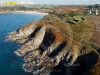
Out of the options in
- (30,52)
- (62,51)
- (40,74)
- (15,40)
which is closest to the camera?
(40,74)

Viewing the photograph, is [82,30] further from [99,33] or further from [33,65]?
[33,65]

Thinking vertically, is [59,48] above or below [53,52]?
above

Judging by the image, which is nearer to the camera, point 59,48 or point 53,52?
point 59,48

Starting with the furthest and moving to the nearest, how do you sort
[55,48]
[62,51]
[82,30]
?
[82,30], [55,48], [62,51]

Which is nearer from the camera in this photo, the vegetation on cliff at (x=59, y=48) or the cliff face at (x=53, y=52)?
the vegetation on cliff at (x=59, y=48)

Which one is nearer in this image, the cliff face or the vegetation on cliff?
the vegetation on cliff

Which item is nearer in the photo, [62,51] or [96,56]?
[96,56]

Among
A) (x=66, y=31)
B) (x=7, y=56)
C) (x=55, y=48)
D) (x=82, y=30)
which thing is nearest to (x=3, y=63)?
(x=7, y=56)

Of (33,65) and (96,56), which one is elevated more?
(96,56)
